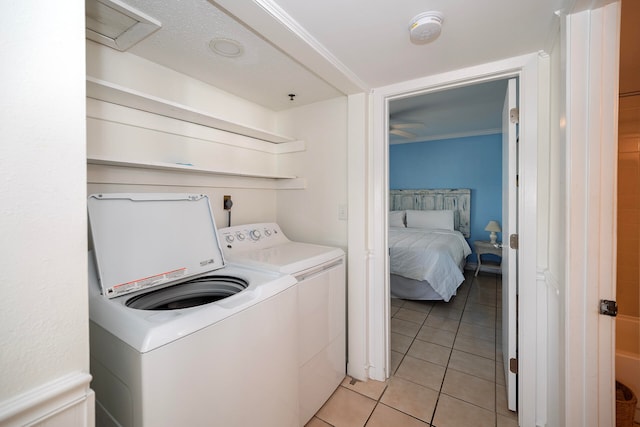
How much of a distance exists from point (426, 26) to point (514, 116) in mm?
853

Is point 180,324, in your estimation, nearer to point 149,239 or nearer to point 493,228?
point 149,239

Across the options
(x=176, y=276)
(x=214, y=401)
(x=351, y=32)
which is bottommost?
(x=214, y=401)

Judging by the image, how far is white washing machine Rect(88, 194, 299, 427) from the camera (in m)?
0.83

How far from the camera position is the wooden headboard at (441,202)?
15.7 feet

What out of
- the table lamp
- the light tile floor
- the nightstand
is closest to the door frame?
the light tile floor

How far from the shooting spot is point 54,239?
0.62m

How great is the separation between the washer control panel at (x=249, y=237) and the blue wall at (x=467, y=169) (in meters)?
3.90

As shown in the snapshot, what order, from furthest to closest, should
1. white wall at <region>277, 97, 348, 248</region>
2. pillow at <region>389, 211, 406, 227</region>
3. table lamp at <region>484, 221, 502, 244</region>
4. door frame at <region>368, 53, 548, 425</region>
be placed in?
pillow at <region>389, 211, 406, 227</region> < table lamp at <region>484, 221, 502, 244</region> < white wall at <region>277, 97, 348, 248</region> < door frame at <region>368, 53, 548, 425</region>

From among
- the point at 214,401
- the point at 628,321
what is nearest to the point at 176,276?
the point at 214,401

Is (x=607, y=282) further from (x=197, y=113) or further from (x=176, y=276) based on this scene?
(x=197, y=113)

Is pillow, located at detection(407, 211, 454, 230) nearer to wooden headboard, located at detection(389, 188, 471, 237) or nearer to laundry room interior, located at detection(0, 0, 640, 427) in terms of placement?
wooden headboard, located at detection(389, 188, 471, 237)

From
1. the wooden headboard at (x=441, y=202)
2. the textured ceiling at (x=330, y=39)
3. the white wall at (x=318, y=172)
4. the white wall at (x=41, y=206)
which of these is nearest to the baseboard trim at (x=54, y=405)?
the white wall at (x=41, y=206)

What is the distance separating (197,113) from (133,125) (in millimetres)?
337

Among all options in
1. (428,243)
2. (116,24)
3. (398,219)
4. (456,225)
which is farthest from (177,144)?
(456,225)
